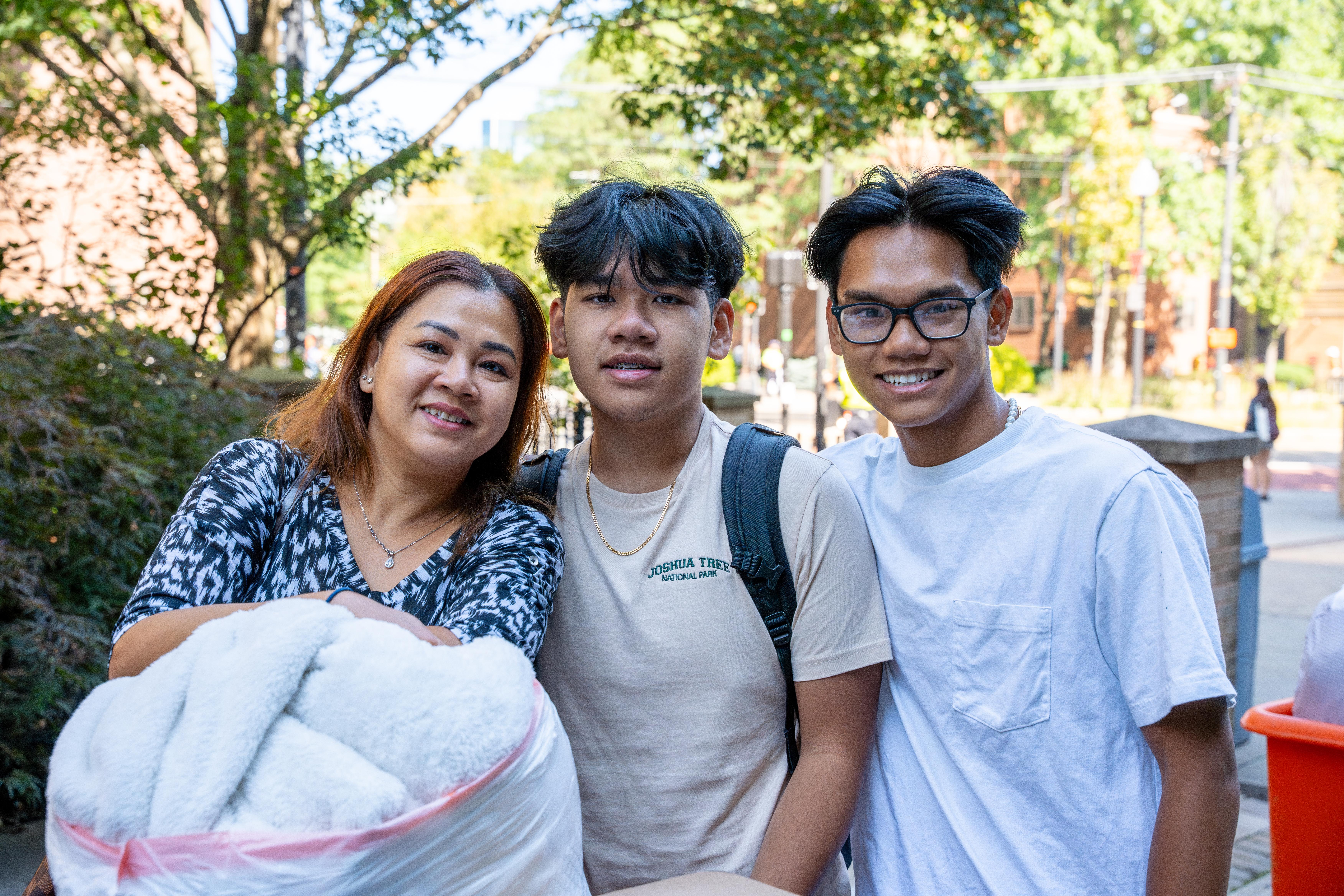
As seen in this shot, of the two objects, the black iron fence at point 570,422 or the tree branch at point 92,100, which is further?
the black iron fence at point 570,422

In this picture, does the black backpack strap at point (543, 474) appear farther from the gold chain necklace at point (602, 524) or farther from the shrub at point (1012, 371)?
the shrub at point (1012, 371)

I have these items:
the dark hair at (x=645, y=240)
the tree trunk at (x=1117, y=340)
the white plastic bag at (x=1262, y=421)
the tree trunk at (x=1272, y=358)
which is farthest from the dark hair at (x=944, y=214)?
the tree trunk at (x=1272, y=358)

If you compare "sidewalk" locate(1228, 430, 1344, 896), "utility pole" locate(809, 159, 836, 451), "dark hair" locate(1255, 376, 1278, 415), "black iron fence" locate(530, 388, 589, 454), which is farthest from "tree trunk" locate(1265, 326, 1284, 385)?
"black iron fence" locate(530, 388, 589, 454)

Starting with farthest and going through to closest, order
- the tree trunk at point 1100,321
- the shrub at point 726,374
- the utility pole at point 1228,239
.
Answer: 1. the tree trunk at point 1100,321
2. the utility pole at point 1228,239
3. the shrub at point 726,374

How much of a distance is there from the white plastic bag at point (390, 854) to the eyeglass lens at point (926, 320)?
105 cm

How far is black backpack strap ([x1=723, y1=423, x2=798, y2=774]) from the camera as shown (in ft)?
6.15

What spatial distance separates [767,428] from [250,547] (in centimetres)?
98

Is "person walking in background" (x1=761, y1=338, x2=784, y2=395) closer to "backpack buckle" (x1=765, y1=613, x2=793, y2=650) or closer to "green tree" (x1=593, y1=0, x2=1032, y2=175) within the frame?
"green tree" (x1=593, y1=0, x2=1032, y2=175)

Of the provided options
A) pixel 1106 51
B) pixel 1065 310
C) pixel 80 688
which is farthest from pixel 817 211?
pixel 80 688

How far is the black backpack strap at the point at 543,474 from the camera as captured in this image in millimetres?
2125

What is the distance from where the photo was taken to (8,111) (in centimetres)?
664

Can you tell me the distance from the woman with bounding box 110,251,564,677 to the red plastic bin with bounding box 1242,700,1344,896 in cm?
166

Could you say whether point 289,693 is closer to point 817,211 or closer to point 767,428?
point 767,428

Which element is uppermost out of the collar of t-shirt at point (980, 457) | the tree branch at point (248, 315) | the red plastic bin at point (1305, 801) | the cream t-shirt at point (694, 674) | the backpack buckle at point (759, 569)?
the tree branch at point (248, 315)
